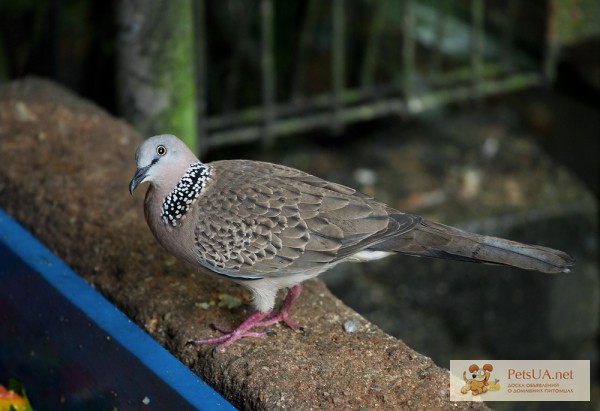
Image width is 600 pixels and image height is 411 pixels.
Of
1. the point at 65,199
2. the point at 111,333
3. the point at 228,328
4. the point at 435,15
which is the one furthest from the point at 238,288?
the point at 435,15

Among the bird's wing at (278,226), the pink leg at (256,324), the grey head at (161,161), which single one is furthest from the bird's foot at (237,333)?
the grey head at (161,161)

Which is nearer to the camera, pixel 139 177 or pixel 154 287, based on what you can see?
pixel 139 177

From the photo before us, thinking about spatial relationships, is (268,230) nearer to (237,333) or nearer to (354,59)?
(237,333)

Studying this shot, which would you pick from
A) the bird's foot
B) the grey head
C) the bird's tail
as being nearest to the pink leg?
the bird's foot

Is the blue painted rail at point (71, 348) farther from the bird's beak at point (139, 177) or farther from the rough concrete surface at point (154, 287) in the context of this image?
the bird's beak at point (139, 177)

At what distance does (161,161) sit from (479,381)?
1.37 metres

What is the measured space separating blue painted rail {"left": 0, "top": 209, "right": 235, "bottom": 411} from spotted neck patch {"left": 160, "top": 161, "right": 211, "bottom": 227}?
1.36 feet

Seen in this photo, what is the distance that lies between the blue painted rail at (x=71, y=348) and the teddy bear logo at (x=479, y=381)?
2.76ft

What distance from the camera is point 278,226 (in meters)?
3.74

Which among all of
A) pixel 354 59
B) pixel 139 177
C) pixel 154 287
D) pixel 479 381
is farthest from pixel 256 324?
pixel 354 59

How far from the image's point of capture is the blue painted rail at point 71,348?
139 inches

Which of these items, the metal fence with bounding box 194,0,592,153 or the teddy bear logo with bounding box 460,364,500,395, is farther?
the metal fence with bounding box 194,0,592,153

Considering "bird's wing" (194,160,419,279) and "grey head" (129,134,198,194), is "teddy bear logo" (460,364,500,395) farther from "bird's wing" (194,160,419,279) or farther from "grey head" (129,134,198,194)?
"grey head" (129,134,198,194)

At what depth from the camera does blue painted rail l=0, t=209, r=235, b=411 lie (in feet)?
11.6
